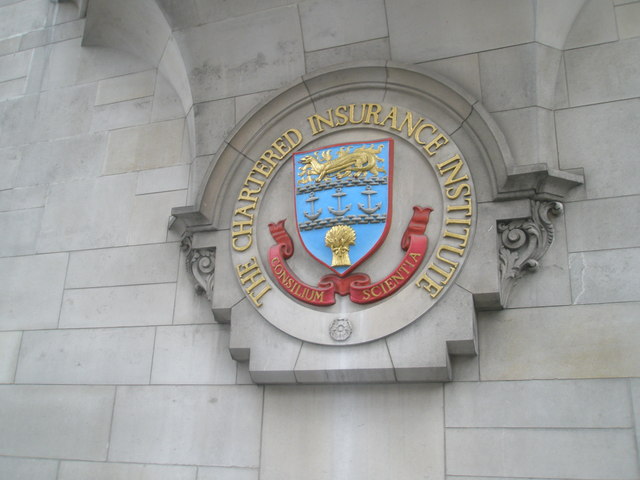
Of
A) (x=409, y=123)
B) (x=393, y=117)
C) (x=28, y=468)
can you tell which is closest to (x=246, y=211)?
(x=393, y=117)

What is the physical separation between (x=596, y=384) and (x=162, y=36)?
20.7 ft

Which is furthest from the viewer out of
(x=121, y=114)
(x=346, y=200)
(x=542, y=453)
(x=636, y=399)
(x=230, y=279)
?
(x=121, y=114)

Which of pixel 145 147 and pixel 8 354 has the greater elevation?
pixel 145 147

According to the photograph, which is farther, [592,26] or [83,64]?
[83,64]

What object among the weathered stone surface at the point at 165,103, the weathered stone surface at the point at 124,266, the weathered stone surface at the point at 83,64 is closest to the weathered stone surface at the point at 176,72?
the weathered stone surface at the point at 165,103

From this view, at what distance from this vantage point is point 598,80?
6.39 m

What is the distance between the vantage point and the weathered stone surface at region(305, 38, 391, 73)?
7012mm

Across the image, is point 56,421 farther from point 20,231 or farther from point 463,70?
point 463,70

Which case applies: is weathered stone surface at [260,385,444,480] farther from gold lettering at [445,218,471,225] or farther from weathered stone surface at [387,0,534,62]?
weathered stone surface at [387,0,534,62]

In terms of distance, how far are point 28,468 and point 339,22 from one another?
19.7 feet

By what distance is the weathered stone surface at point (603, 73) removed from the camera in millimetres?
6289

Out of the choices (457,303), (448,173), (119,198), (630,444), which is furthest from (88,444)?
(630,444)

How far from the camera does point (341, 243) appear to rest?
639 centimetres

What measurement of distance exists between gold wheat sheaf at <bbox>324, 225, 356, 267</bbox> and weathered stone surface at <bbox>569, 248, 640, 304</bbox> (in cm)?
205
